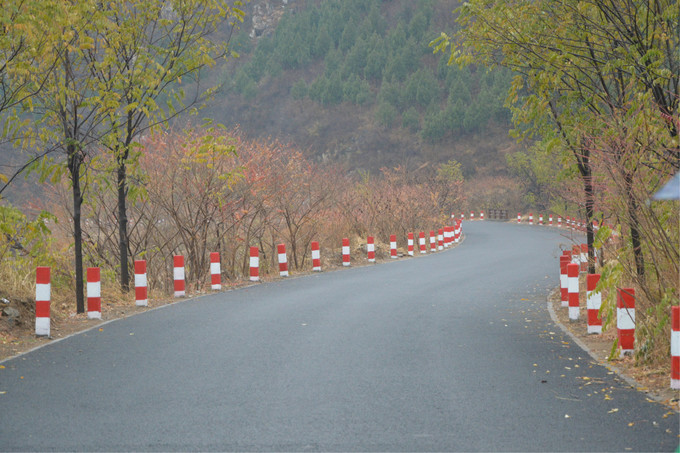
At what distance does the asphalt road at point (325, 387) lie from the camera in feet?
18.0

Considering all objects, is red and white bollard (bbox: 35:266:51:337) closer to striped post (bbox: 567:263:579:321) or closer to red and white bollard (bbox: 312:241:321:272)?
striped post (bbox: 567:263:579:321)

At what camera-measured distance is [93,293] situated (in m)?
11.9

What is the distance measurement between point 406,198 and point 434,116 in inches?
2348

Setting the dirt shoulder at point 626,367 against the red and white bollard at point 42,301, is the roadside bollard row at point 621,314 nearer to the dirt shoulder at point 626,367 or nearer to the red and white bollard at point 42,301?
the dirt shoulder at point 626,367

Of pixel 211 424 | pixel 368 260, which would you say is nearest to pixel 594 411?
pixel 211 424

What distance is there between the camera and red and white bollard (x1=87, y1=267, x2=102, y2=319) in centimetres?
1186

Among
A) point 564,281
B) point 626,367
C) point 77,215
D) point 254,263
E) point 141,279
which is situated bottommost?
point 626,367

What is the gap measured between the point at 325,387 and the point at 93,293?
5963 mm

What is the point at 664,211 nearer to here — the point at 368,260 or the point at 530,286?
the point at 530,286

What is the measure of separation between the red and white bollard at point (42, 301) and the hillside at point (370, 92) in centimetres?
7535

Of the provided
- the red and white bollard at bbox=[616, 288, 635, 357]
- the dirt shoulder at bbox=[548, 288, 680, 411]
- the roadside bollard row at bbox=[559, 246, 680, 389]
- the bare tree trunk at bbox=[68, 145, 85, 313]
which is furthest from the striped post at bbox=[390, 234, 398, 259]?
the red and white bollard at bbox=[616, 288, 635, 357]

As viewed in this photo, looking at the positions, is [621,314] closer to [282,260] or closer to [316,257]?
[282,260]

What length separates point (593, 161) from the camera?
330 inches

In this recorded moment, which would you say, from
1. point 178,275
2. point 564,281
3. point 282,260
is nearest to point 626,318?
point 564,281
